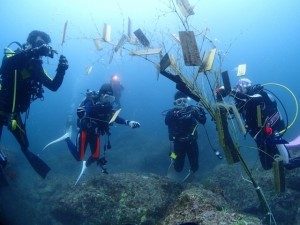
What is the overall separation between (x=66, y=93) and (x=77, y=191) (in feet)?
468

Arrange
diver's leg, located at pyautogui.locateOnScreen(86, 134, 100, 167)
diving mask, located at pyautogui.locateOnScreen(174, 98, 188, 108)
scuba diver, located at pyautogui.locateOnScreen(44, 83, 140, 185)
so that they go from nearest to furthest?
scuba diver, located at pyautogui.locateOnScreen(44, 83, 140, 185) → diver's leg, located at pyautogui.locateOnScreen(86, 134, 100, 167) → diving mask, located at pyautogui.locateOnScreen(174, 98, 188, 108)

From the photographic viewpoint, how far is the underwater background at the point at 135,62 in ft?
36.2

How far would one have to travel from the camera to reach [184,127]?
8.88 metres

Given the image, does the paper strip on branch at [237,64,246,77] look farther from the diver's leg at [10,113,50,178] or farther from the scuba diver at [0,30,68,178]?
the diver's leg at [10,113,50,178]

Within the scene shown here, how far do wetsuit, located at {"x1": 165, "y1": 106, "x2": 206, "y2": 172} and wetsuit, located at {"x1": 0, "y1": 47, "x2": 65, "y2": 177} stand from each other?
3.54 m

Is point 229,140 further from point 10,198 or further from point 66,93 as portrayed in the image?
point 66,93

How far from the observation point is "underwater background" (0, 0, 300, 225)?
11.0 m

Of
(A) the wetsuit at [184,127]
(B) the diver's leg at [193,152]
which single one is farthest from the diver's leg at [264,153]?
(B) the diver's leg at [193,152]

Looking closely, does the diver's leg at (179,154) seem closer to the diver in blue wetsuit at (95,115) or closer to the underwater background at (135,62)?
the diver in blue wetsuit at (95,115)

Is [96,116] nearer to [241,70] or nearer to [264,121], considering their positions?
[241,70]

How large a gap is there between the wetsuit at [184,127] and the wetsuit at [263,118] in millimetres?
1402

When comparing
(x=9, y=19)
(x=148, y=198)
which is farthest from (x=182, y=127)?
(x=9, y=19)

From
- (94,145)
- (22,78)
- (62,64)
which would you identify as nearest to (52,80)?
(62,64)

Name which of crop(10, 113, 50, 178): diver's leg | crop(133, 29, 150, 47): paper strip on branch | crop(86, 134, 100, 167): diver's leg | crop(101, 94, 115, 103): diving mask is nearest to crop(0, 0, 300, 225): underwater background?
crop(133, 29, 150, 47): paper strip on branch
